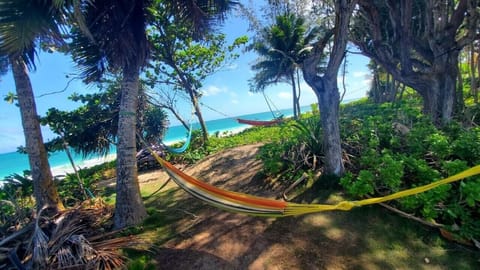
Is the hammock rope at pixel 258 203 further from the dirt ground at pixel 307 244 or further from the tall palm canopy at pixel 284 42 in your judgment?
the tall palm canopy at pixel 284 42

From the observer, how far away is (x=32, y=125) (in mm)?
3021

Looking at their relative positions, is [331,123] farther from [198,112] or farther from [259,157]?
[198,112]

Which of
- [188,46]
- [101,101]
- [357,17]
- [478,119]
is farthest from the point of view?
[188,46]

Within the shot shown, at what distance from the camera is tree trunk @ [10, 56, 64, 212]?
2957mm

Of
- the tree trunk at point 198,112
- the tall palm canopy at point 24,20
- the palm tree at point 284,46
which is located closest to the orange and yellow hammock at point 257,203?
the tall palm canopy at point 24,20

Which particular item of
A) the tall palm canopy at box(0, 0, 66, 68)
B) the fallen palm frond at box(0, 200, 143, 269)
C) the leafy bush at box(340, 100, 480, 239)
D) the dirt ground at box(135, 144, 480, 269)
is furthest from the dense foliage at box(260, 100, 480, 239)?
the tall palm canopy at box(0, 0, 66, 68)

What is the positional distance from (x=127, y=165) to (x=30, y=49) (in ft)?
6.07

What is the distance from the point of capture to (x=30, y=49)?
9.43 ft

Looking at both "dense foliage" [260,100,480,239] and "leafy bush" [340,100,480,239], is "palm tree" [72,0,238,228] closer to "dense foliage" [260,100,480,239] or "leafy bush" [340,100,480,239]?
"dense foliage" [260,100,480,239]

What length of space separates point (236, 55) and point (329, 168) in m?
7.53

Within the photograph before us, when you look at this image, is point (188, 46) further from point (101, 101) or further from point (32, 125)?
point (32, 125)

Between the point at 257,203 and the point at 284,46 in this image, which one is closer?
the point at 257,203

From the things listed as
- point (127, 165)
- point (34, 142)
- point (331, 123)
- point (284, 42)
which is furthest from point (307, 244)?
point (284, 42)

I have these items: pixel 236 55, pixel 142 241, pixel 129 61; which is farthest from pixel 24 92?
pixel 236 55
